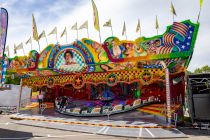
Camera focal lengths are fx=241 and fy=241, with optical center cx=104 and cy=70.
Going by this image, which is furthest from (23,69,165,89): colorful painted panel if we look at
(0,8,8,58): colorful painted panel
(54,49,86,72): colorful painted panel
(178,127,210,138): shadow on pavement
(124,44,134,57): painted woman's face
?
(0,8,8,58): colorful painted panel

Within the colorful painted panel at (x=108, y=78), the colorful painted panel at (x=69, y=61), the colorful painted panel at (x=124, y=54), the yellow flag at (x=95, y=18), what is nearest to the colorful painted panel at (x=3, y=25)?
the colorful painted panel at (x=124, y=54)

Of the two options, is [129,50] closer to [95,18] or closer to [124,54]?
[124,54]

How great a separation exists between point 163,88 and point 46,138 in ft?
38.4

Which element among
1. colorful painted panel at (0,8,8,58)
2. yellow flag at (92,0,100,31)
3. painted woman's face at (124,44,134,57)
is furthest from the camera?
yellow flag at (92,0,100,31)

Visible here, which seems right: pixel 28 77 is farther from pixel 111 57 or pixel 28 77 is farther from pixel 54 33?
pixel 111 57

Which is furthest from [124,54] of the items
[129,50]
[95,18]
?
[95,18]

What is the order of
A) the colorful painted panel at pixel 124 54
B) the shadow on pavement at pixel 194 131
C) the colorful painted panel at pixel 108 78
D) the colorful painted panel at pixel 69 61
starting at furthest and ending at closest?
the colorful painted panel at pixel 69 61 → the colorful painted panel at pixel 108 78 → the colorful painted panel at pixel 124 54 → the shadow on pavement at pixel 194 131

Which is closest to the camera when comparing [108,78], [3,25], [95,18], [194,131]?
[3,25]

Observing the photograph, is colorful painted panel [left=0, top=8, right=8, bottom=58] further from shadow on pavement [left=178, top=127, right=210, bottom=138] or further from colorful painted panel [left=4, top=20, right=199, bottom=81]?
shadow on pavement [left=178, top=127, right=210, bottom=138]

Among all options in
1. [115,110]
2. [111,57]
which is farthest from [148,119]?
[111,57]

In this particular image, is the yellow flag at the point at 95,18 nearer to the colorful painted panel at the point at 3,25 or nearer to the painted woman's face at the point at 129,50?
the painted woman's face at the point at 129,50

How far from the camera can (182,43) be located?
56.1 feet

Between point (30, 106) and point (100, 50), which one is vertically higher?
point (100, 50)

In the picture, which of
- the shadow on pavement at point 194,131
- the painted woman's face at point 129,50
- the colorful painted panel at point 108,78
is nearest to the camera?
the shadow on pavement at point 194,131
